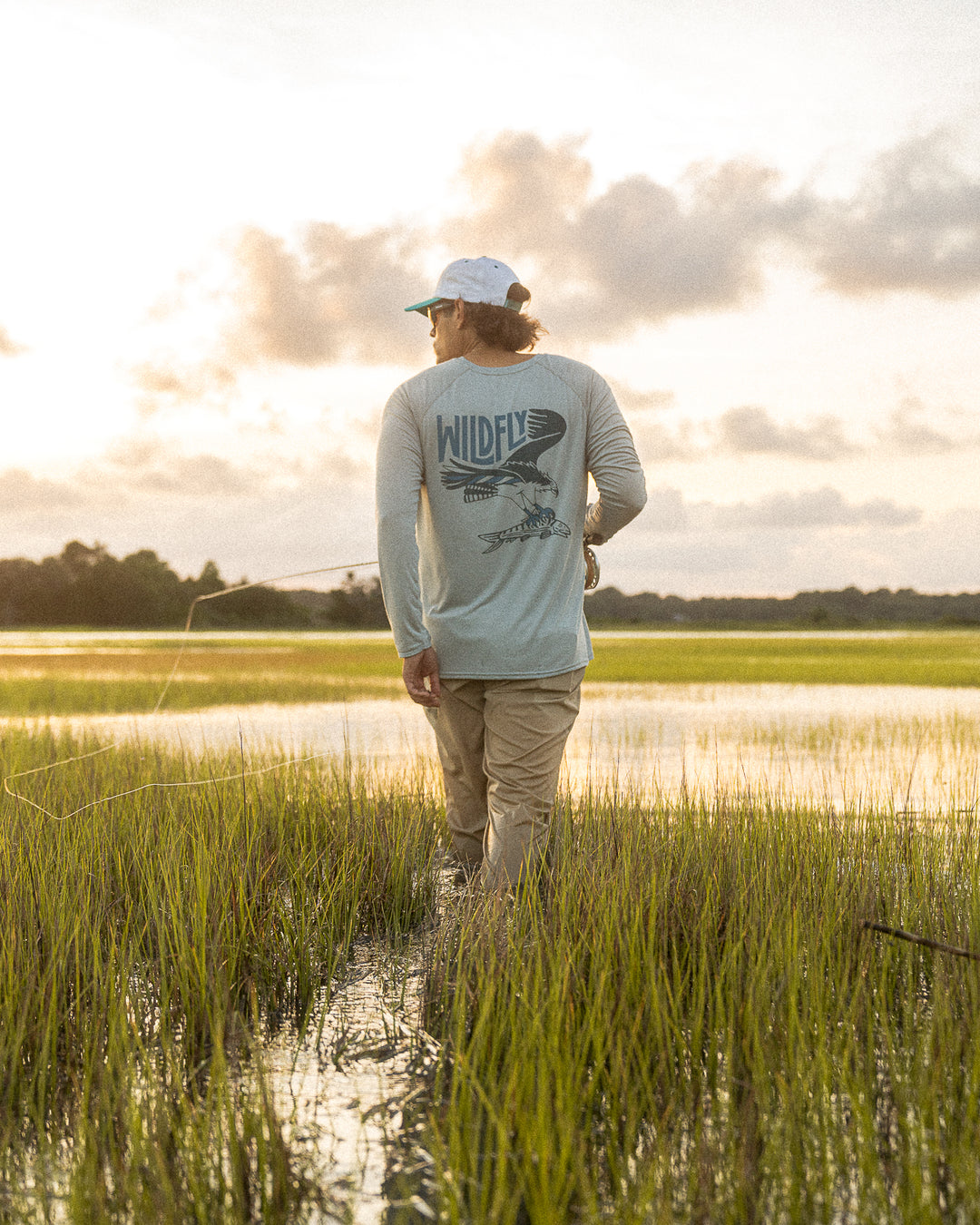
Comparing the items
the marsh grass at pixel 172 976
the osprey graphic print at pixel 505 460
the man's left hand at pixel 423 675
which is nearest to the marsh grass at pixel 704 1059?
the marsh grass at pixel 172 976

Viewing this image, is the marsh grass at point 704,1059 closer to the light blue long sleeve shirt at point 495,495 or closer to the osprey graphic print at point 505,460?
the light blue long sleeve shirt at point 495,495

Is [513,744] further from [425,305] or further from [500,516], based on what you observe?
[425,305]

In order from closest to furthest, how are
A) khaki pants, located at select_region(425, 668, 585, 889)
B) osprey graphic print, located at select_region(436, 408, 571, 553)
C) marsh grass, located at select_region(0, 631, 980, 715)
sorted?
osprey graphic print, located at select_region(436, 408, 571, 553)
khaki pants, located at select_region(425, 668, 585, 889)
marsh grass, located at select_region(0, 631, 980, 715)

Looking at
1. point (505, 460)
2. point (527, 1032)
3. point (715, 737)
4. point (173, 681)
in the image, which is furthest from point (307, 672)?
point (527, 1032)

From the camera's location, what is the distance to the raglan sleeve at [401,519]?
10.1 ft

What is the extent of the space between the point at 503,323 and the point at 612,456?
56 cm

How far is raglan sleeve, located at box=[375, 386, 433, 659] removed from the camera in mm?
3068

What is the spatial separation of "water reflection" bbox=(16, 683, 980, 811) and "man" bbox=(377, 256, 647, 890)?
122 centimetres

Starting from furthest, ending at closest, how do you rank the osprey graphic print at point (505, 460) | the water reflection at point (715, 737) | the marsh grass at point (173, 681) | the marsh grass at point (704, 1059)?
1. the marsh grass at point (173, 681)
2. the water reflection at point (715, 737)
3. the osprey graphic print at point (505, 460)
4. the marsh grass at point (704, 1059)

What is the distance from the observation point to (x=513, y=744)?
315 centimetres

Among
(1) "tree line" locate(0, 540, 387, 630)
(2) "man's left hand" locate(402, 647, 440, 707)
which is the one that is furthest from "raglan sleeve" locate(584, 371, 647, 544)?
(1) "tree line" locate(0, 540, 387, 630)

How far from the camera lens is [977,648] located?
33.2m

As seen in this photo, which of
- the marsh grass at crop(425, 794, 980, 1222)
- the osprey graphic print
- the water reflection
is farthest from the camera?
the water reflection

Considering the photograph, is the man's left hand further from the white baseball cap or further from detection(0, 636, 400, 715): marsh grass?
detection(0, 636, 400, 715): marsh grass
